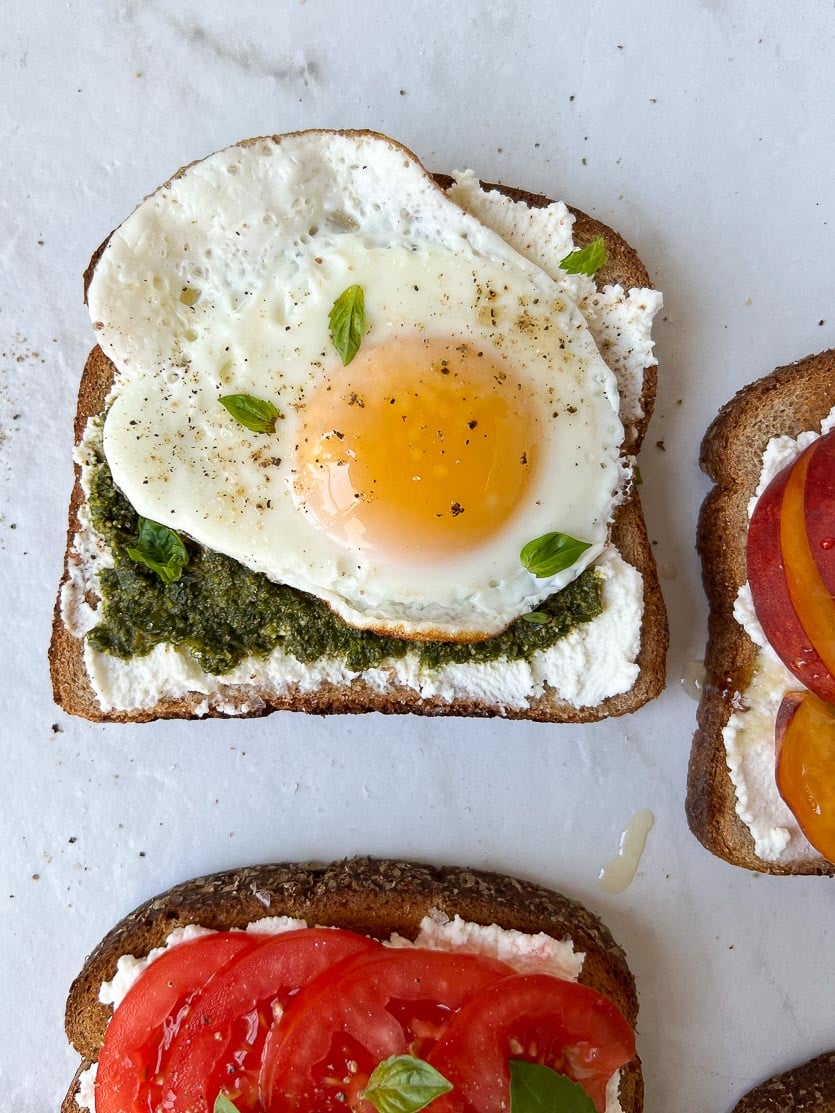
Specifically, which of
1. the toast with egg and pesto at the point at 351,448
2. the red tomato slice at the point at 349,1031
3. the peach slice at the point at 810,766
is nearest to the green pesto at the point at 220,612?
the toast with egg and pesto at the point at 351,448

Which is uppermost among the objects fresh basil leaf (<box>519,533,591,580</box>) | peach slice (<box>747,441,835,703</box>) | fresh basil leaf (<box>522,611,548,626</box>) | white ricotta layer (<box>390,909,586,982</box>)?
peach slice (<box>747,441,835,703</box>)

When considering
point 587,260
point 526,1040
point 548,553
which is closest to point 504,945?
point 526,1040

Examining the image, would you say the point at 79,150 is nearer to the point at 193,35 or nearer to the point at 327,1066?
the point at 193,35

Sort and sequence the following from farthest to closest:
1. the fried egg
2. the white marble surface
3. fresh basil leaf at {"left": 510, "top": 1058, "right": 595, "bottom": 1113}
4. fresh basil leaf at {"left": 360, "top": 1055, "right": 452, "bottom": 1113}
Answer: the white marble surface
the fried egg
fresh basil leaf at {"left": 510, "top": 1058, "right": 595, "bottom": 1113}
fresh basil leaf at {"left": 360, "top": 1055, "right": 452, "bottom": 1113}

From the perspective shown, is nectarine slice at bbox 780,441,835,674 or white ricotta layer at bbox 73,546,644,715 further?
white ricotta layer at bbox 73,546,644,715

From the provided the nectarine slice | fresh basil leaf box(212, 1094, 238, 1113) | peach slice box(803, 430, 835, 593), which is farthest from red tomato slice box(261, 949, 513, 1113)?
peach slice box(803, 430, 835, 593)

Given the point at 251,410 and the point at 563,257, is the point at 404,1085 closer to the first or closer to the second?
the point at 251,410

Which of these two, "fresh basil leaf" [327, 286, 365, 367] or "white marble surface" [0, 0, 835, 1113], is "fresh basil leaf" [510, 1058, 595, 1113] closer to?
"white marble surface" [0, 0, 835, 1113]
